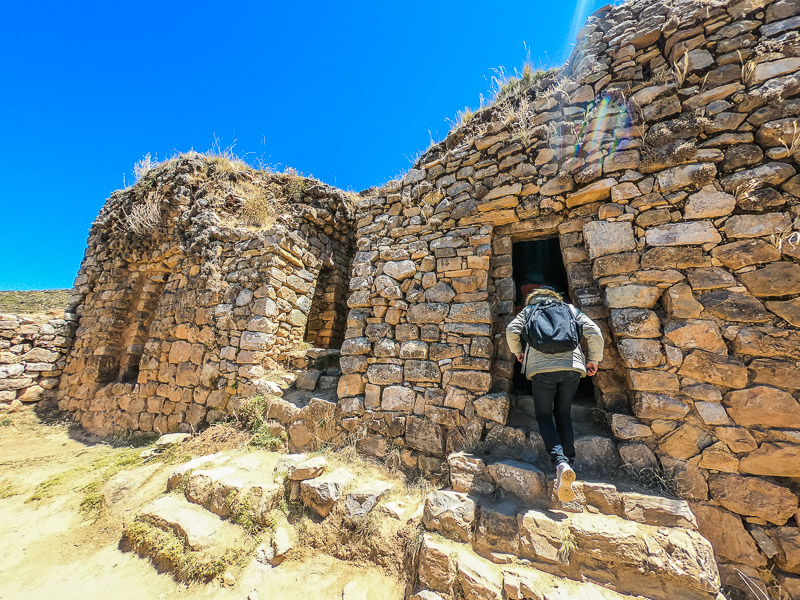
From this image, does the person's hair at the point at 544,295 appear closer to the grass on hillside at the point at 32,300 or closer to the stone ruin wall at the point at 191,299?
the stone ruin wall at the point at 191,299

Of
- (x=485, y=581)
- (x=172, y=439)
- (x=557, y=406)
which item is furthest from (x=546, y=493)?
(x=172, y=439)

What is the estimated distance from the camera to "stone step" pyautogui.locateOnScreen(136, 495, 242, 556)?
97.2 inches

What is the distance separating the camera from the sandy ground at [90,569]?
7.20 ft

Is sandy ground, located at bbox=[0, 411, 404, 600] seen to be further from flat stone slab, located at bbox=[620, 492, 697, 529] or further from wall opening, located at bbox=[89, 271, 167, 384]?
wall opening, located at bbox=[89, 271, 167, 384]

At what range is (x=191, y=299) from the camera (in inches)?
207

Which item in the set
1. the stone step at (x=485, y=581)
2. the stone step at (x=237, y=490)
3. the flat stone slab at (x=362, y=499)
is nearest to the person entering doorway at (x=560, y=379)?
the stone step at (x=485, y=581)

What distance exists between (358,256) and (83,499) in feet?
13.8

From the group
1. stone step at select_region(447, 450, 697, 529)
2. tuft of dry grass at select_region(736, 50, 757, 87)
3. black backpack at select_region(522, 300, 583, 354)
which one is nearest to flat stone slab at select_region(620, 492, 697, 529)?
stone step at select_region(447, 450, 697, 529)

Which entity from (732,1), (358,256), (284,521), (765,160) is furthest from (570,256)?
(284,521)

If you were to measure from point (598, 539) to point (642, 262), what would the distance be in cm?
232

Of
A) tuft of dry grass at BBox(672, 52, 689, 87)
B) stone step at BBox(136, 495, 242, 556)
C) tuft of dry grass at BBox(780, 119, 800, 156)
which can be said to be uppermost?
tuft of dry grass at BBox(672, 52, 689, 87)

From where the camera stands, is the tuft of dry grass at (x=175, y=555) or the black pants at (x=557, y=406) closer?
the tuft of dry grass at (x=175, y=555)

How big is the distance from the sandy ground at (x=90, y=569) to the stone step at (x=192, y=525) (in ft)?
0.79

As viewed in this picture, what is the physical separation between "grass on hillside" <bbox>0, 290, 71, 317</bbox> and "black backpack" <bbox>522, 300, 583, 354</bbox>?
17.0m
